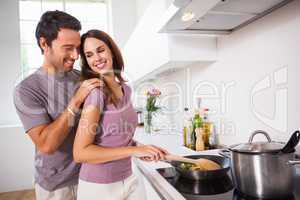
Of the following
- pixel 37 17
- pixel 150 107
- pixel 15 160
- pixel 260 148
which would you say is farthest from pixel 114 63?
pixel 37 17

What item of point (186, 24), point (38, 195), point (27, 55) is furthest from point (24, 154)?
point (186, 24)

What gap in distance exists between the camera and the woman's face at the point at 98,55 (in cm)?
99

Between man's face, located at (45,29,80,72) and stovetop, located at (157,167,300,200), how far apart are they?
64 centimetres

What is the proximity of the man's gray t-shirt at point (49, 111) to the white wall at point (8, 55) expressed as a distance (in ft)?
10.1

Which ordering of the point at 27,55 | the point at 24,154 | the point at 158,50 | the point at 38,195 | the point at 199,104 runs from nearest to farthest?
1. the point at 38,195
2. the point at 158,50
3. the point at 199,104
4. the point at 24,154
5. the point at 27,55

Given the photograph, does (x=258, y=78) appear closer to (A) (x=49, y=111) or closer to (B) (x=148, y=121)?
(A) (x=49, y=111)

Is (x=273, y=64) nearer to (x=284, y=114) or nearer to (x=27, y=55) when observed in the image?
(x=284, y=114)

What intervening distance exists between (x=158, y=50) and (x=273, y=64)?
28.8 inches

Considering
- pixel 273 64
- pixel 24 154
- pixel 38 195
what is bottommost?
pixel 24 154

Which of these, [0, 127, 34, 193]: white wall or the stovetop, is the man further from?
[0, 127, 34, 193]: white wall

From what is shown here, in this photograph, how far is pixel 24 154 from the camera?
128 inches

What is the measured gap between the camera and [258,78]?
1.14 metres

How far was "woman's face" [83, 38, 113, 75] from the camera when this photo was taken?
3.24 feet

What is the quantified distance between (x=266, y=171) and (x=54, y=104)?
82cm
